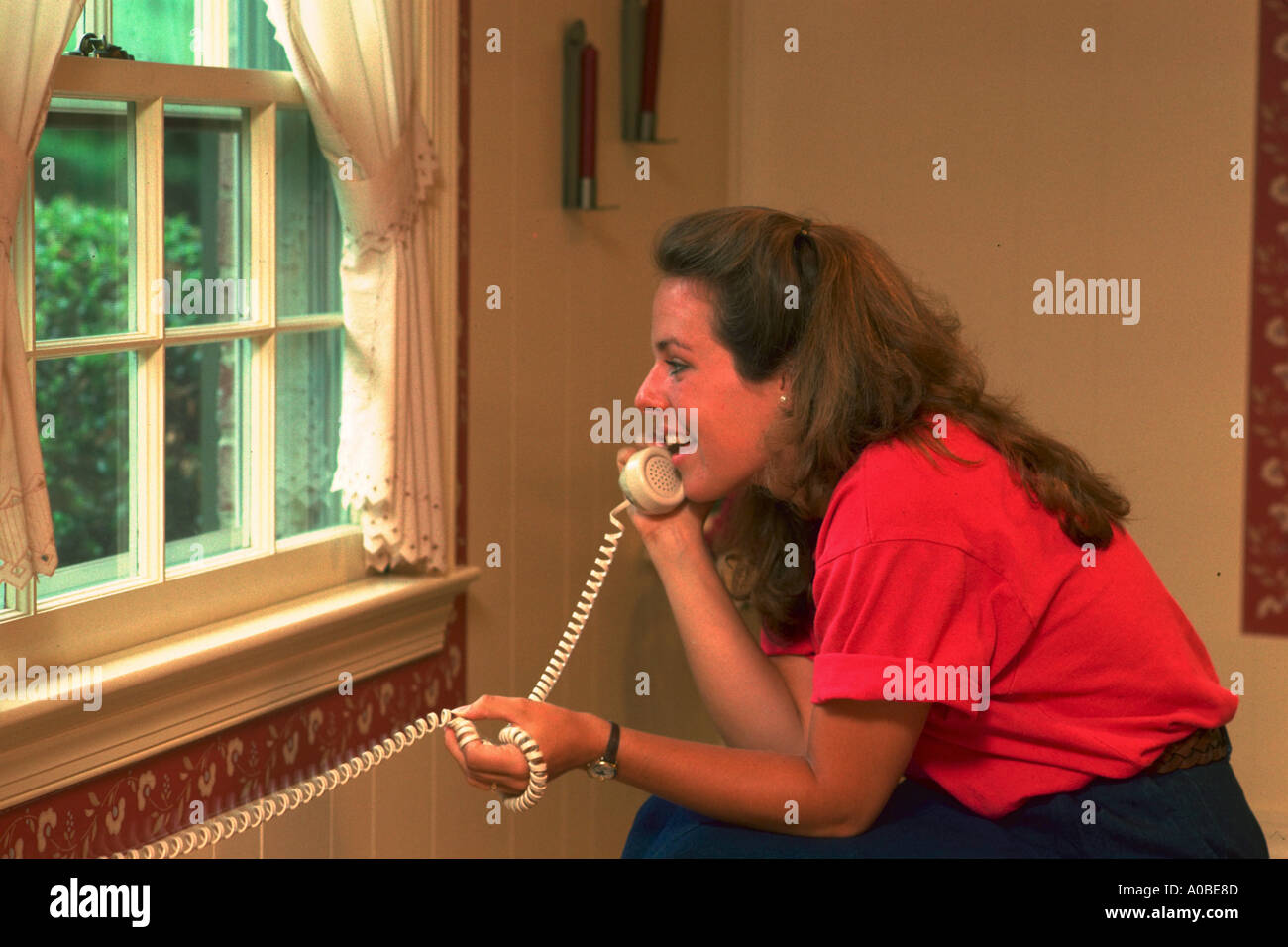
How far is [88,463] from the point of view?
5.46 feet

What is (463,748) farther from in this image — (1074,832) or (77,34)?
(77,34)

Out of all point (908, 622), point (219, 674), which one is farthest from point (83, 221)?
point (908, 622)

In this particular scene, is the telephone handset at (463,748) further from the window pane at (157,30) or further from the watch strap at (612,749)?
the window pane at (157,30)

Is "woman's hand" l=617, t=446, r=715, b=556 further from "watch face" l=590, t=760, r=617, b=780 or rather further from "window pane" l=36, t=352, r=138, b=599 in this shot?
"window pane" l=36, t=352, r=138, b=599

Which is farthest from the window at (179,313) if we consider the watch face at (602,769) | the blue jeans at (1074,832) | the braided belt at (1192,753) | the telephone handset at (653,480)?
the braided belt at (1192,753)

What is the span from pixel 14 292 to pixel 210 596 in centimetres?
52

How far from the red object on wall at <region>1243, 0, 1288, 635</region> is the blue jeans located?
155 centimetres

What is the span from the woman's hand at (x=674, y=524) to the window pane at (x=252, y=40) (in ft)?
2.31

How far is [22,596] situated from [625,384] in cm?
147

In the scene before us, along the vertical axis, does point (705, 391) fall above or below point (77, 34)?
below

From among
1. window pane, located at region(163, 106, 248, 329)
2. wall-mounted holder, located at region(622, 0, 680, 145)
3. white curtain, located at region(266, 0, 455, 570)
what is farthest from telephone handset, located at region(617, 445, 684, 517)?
wall-mounted holder, located at region(622, 0, 680, 145)

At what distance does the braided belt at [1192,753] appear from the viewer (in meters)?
1.53

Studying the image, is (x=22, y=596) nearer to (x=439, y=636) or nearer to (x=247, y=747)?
(x=247, y=747)

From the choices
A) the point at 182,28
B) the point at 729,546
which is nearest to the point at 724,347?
the point at 729,546
